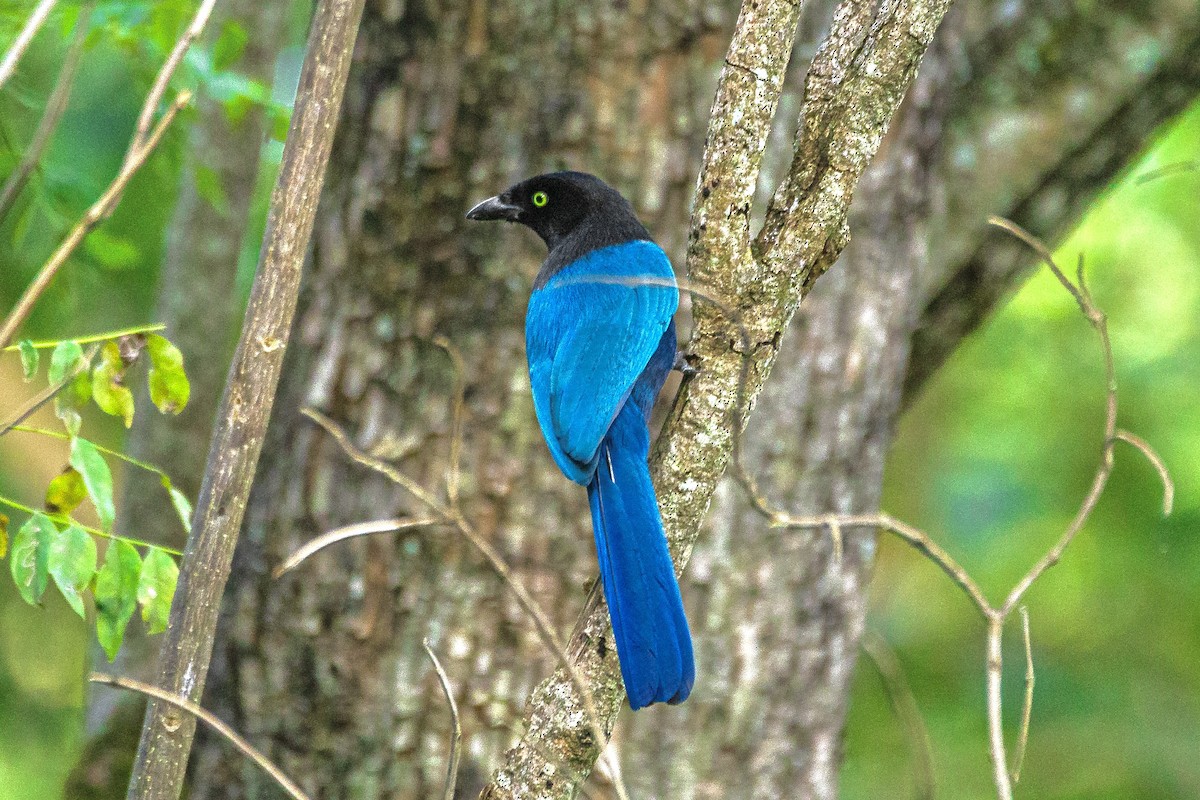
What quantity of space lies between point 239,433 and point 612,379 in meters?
1.09

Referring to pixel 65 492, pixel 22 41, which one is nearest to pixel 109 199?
pixel 22 41

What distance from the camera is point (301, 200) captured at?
168 cm

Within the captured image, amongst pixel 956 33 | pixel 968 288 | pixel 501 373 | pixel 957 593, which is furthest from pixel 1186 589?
pixel 501 373

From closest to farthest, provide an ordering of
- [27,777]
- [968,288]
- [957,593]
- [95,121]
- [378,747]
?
[378,747], [968,288], [95,121], [27,777], [957,593]

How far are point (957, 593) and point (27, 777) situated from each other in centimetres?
559

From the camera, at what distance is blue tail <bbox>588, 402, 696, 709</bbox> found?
68.4 inches

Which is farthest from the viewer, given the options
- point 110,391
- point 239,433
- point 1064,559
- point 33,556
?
point 1064,559

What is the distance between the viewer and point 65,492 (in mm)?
1884

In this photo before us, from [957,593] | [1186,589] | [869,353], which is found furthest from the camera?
[957,593]

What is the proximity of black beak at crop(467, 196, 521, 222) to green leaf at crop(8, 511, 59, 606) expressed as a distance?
4.76ft

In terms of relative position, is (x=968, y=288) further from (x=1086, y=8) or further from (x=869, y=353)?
(x=1086, y=8)

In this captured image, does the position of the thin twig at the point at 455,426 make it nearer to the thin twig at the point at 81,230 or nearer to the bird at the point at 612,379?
the bird at the point at 612,379

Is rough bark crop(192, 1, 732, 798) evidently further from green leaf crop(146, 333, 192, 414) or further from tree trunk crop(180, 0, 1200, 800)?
green leaf crop(146, 333, 192, 414)

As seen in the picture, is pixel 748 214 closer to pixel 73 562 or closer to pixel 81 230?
pixel 81 230
